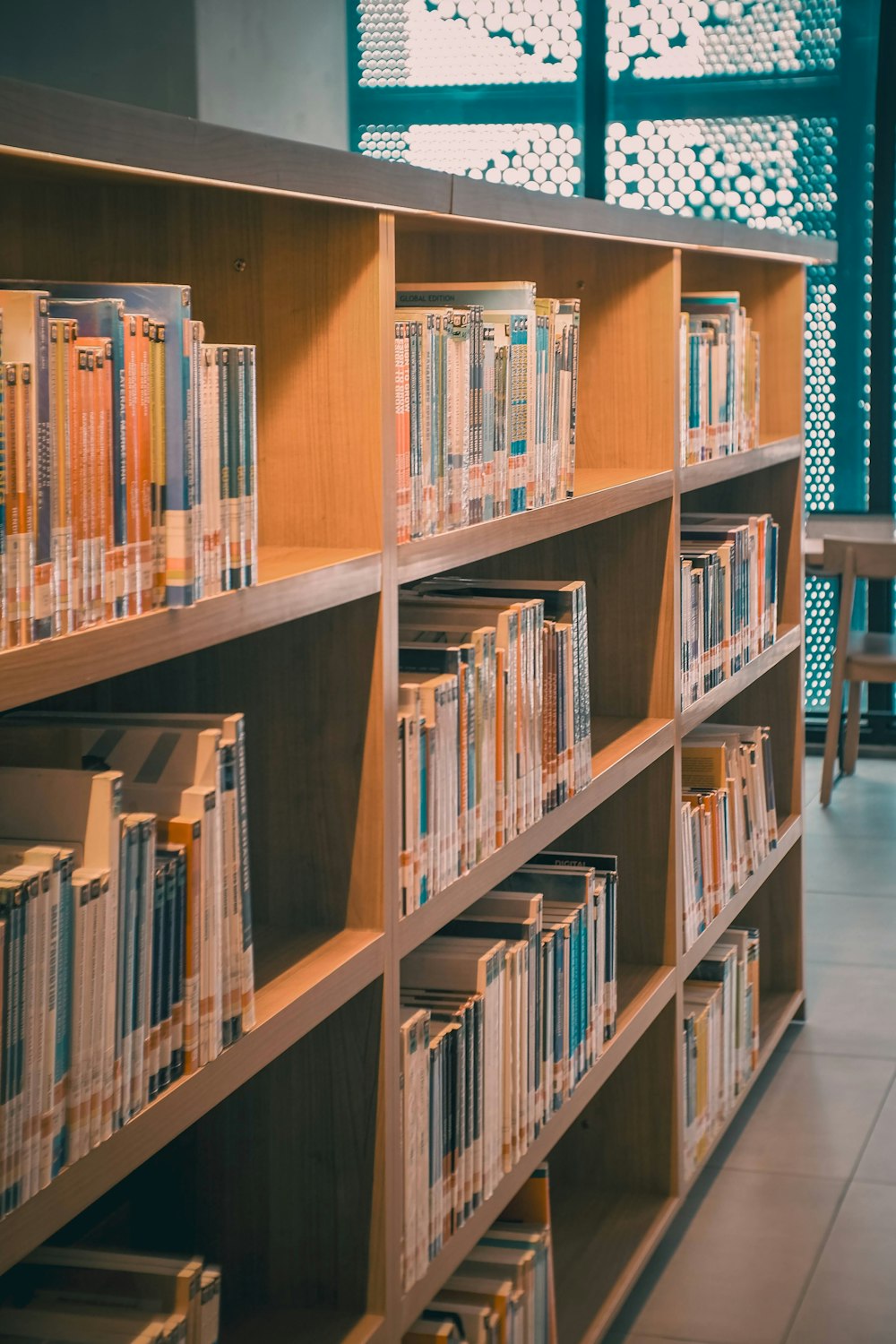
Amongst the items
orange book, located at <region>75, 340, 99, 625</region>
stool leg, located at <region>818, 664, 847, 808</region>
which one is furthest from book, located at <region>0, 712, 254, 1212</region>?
stool leg, located at <region>818, 664, 847, 808</region>

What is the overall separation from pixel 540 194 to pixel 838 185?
5351 mm

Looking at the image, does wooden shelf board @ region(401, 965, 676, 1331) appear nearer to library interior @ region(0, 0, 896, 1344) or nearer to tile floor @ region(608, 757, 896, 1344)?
library interior @ region(0, 0, 896, 1344)

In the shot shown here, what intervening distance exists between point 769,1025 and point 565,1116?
61.2 inches

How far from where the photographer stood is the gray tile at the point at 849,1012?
403cm

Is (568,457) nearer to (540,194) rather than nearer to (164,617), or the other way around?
(540,194)

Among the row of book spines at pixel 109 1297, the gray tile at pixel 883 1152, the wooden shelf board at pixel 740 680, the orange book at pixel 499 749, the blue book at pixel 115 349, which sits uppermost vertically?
the blue book at pixel 115 349

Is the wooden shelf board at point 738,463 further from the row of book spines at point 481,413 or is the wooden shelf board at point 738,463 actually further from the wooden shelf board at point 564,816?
the row of book spines at point 481,413

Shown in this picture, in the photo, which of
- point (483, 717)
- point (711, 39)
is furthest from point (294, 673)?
point (711, 39)

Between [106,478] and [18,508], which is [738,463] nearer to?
[106,478]

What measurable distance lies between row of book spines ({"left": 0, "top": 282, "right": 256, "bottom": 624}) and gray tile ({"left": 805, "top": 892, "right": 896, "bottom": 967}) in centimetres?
350

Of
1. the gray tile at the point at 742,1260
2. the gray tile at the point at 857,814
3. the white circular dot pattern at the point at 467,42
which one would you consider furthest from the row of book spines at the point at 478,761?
the white circular dot pattern at the point at 467,42

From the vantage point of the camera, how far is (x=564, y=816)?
247cm

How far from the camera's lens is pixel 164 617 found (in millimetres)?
1378

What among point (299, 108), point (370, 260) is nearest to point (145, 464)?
point (370, 260)
